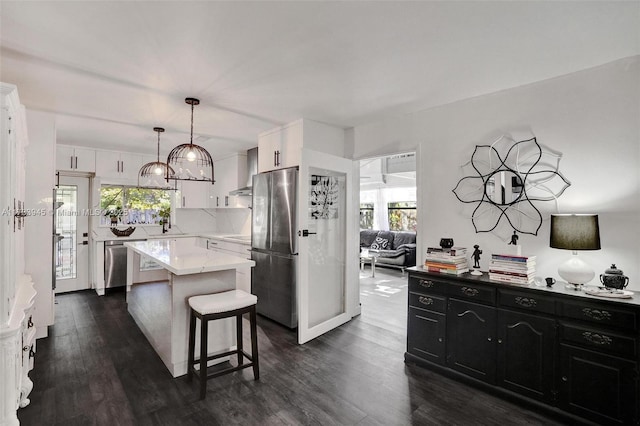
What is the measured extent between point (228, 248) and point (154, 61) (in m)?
3.20

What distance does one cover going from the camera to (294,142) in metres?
3.77

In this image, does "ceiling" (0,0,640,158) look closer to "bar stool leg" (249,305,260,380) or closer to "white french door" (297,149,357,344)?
"white french door" (297,149,357,344)

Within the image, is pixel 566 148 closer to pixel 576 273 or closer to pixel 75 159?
pixel 576 273

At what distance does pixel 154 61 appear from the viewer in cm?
225

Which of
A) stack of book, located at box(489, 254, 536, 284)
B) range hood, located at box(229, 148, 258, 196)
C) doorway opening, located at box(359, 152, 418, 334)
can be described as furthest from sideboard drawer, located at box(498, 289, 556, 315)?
range hood, located at box(229, 148, 258, 196)

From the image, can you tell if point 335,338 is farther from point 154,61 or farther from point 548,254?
point 154,61

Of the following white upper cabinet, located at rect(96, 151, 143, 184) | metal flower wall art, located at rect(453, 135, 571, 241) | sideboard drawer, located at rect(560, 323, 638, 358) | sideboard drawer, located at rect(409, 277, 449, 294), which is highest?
white upper cabinet, located at rect(96, 151, 143, 184)

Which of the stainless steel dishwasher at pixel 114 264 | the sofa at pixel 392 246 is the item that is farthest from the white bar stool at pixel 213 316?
the sofa at pixel 392 246

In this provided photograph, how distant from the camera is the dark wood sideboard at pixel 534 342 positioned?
6.07ft

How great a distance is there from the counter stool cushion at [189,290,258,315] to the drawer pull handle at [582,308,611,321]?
2.26 meters

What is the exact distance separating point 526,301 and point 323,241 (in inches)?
80.5

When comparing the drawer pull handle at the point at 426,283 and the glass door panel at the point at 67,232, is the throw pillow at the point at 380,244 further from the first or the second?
the glass door panel at the point at 67,232

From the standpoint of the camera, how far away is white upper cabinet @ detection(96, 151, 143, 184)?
523cm

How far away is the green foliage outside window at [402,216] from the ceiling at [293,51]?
219 inches
